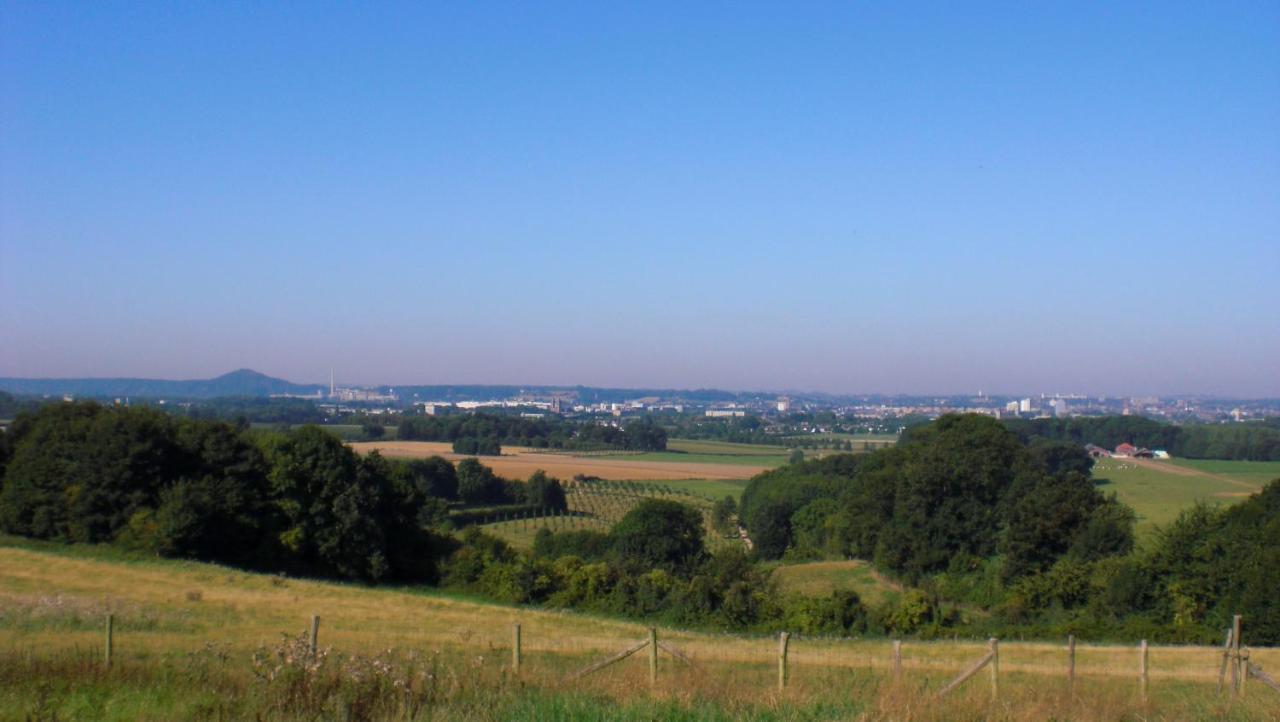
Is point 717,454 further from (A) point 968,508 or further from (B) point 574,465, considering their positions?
(A) point 968,508

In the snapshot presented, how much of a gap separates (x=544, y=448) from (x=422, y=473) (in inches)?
1514

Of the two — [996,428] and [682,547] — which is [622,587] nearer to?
[682,547]

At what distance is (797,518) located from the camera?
56.8 metres

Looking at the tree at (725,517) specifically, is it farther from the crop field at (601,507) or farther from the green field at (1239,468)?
the green field at (1239,468)

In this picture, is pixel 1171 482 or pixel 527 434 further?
pixel 527 434

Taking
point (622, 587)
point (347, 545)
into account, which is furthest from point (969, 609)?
point (347, 545)

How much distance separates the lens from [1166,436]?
283ft

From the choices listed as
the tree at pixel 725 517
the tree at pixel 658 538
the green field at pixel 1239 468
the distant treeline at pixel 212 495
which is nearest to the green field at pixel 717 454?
the tree at pixel 725 517

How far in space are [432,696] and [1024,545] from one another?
3468cm

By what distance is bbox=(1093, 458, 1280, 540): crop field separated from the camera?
4781cm

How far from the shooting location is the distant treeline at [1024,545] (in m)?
29.2

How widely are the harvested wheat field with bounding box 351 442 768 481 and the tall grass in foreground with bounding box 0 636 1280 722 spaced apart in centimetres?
5715

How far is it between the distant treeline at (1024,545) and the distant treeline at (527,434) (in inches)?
1869

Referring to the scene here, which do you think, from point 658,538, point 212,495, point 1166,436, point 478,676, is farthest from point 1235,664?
point 1166,436
